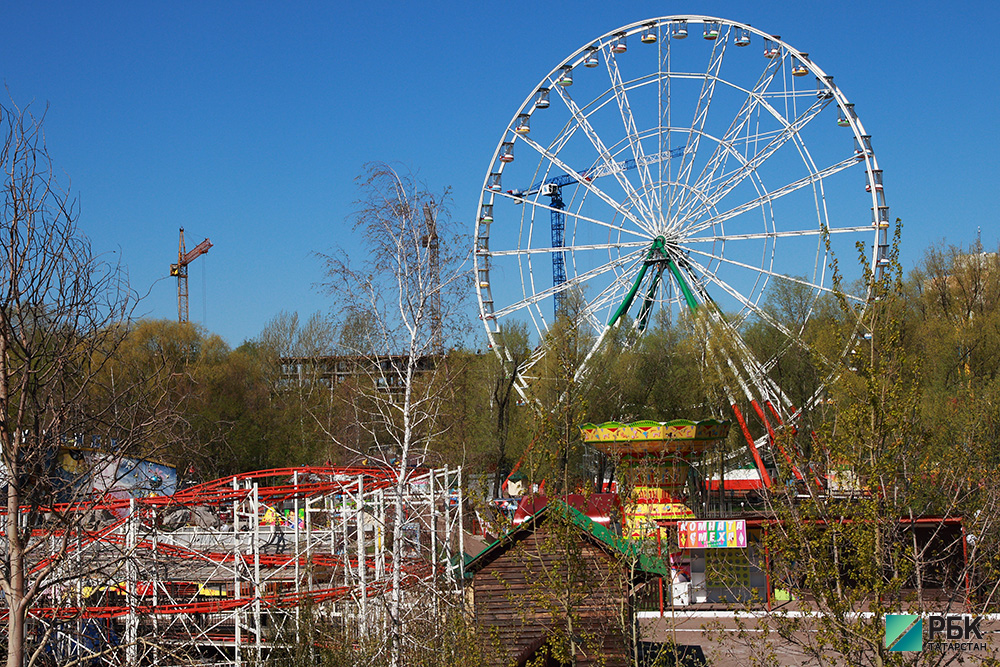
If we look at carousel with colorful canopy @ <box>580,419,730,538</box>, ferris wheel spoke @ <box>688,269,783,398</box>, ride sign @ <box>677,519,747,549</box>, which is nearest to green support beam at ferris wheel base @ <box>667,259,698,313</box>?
ferris wheel spoke @ <box>688,269,783,398</box>

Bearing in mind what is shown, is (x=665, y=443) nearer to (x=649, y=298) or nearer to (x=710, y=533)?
(x=710, y=533)

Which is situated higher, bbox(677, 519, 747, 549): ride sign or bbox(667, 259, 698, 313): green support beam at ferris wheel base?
bbox(667, 259, 698, 313): green support beam at ferris wheel base

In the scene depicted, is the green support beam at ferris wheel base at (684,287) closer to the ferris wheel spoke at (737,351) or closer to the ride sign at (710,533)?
the ferris wheel spoke at (737,351)

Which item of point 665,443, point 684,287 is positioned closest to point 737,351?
point 684,287

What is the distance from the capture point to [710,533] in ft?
70.5

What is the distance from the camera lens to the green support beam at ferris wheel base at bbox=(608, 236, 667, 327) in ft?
95.1

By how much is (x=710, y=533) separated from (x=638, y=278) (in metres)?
10.0

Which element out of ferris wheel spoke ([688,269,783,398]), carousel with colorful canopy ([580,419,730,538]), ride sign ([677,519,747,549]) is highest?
ferris wheel spoke ([688,269,783,398])

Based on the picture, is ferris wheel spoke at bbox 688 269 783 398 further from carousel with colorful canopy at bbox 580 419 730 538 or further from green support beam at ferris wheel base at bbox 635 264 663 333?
carousel with colorful canopy at bbox 580 419 730 538

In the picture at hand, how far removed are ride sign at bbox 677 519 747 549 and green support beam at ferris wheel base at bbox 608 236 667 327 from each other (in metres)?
9.23

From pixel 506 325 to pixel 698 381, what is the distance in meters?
11.4

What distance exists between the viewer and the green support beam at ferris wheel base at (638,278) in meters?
29.0

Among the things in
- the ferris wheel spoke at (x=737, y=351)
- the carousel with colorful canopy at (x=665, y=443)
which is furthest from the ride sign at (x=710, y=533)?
the ferris wheel spoke at (x=737, y=351)

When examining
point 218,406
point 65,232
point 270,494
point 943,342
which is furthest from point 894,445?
point 218,406
